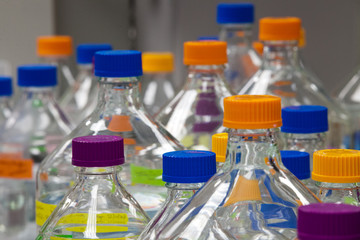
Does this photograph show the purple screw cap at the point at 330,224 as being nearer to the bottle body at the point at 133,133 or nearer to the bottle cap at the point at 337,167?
the bottle cap at the point at 337,167

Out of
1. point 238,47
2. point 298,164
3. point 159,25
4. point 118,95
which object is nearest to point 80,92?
point 238,47

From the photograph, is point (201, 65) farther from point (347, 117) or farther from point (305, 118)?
point (347, 117)

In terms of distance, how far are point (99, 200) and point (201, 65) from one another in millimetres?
327

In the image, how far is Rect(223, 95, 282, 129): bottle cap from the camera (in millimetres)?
539

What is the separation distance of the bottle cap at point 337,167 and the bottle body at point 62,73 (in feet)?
3.36

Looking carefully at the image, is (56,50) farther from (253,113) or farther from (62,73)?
(253,113)

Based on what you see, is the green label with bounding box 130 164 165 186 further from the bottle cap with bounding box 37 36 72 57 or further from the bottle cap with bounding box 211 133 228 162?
the bottle cap with bounding box 37 36 72 57

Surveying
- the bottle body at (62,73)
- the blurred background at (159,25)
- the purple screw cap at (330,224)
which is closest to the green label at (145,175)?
the purple screw cap at (330,224)

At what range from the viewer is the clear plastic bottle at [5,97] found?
1473 mm

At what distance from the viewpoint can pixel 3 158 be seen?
1.28 m

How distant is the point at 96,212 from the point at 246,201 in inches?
6.4

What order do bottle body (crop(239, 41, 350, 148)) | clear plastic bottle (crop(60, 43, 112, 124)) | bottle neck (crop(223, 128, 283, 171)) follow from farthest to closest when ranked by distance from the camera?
clear plastic bottle (crop(60, 43, 112, 124)), bottle body (crop(239, 41, 350, 148)), bottle neck (crop(223, 128, 283, 171))

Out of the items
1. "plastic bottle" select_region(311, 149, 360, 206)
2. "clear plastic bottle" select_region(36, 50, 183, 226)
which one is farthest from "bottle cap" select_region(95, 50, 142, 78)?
"plastic bottle" select_region(311, 149, 360, 206)

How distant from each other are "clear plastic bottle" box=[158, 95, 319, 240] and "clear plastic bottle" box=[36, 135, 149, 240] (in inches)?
4.2
